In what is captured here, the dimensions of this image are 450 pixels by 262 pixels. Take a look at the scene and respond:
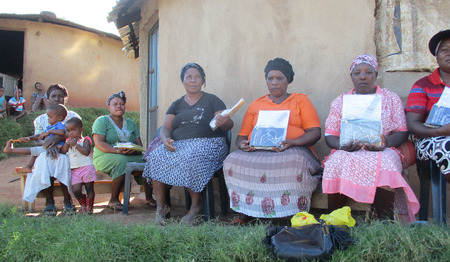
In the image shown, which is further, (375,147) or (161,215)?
(161,215)

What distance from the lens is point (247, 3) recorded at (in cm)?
496

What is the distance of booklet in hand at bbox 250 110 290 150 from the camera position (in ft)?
12.7

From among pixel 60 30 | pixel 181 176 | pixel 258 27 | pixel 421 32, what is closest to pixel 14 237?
pixel 181 176

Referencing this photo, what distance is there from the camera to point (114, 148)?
5.22 meters

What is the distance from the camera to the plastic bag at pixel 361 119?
3.44 meters

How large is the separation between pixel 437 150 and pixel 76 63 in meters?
13.9

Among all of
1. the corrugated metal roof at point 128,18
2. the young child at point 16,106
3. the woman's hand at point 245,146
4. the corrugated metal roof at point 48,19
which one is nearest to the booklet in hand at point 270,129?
the woman's hand at point 245,146

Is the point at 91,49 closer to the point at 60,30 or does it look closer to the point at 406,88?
the point at 60,30

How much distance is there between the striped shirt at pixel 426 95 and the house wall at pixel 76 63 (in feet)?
42.0

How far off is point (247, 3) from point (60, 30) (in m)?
11.5

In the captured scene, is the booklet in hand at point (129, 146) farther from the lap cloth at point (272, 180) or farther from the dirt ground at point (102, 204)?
the lap cloth at point (272, 180)

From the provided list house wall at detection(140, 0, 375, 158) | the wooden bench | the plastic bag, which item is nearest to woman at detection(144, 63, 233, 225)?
house wall at detection(140, 0, 375, 158)

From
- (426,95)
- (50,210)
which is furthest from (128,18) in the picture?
(426,95)

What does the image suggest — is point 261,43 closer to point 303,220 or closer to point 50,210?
point 303,220
